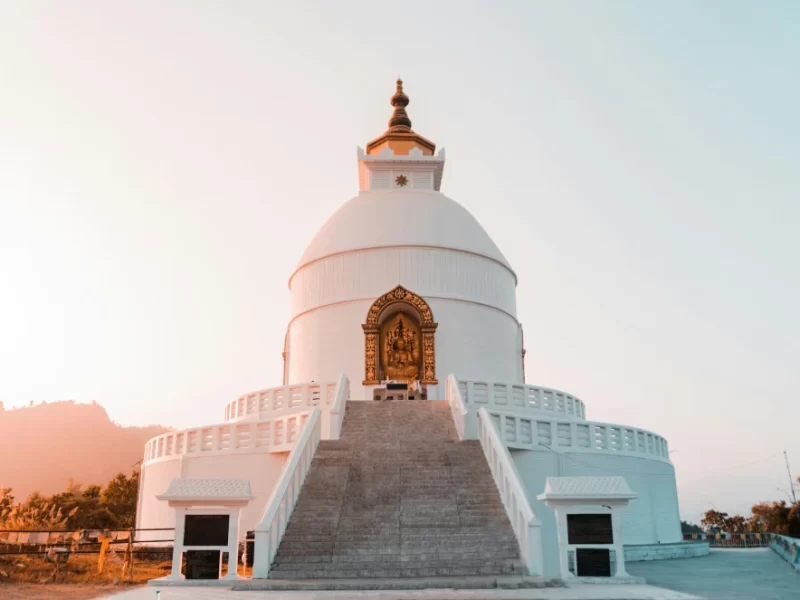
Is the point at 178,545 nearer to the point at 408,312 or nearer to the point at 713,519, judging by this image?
the point at 408,312

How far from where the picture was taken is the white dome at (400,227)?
2470 centimetres

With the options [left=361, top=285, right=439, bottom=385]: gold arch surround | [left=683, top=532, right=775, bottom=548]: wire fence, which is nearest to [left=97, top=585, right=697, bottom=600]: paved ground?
[left=361, top=285, right=439, bottom=385]: gold arch surround

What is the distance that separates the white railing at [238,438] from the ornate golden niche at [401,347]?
20.1 ft

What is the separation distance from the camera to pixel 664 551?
17.3 m

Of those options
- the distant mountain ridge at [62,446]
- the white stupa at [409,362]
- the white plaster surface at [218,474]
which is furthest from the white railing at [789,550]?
the distant mountain ridge at [62,446]

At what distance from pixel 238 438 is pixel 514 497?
789 cm

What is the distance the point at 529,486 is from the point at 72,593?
31.7 ft

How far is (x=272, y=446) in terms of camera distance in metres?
16.6

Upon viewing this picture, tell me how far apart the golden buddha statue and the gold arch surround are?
27 centimetres

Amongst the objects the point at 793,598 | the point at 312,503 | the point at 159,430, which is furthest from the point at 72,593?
the point at 159,430

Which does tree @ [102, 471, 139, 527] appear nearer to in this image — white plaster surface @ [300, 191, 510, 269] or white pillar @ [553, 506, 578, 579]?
white plaster surface @ [300, 191, 510, 269]

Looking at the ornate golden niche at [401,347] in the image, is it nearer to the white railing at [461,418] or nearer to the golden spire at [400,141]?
A: the white railing at [461,418]

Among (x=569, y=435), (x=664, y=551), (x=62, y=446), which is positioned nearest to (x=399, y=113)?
(x=569, y=435)

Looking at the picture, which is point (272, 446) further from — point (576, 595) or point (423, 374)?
point (576, 595)
